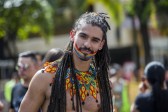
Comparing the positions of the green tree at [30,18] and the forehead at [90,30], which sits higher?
the green tree at [30,18]

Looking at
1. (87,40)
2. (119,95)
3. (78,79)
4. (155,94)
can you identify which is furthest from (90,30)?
(119,95)

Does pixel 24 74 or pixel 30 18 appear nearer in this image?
pixel 24 74

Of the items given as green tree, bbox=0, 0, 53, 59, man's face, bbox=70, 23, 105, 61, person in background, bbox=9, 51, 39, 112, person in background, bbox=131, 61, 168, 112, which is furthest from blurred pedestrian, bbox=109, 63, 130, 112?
green tree, bbox=0, 0, 53, 59

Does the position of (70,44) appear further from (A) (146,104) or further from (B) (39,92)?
(A) (146,104)

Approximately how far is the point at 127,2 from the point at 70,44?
1980cm

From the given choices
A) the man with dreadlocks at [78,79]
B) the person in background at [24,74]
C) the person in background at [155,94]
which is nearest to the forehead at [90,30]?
the man with dreadlocks at [78,79]

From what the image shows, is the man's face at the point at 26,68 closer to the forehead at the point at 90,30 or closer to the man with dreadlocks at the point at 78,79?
the man with dreadlocks at the point at 78,79

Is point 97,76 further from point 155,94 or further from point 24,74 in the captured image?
point 24,74

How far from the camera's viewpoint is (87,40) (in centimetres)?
472

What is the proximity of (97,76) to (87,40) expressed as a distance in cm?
49

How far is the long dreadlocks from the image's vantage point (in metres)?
4.70

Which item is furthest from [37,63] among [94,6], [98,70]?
[94,6]

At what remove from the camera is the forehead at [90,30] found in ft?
15.6

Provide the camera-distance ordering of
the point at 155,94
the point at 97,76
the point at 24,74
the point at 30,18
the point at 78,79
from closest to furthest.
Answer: the point at 78,79
the point at 97,76
the point at 155,94
the point at 24,74
the point at 30,18
